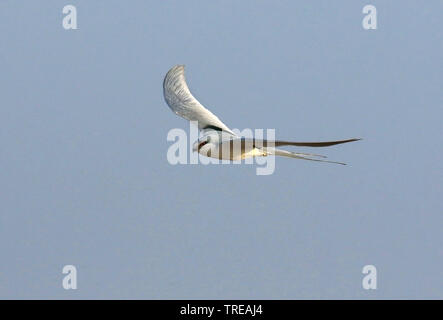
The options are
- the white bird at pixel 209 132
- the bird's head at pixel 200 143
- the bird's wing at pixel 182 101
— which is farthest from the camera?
the bird's wing at pixel 182 101

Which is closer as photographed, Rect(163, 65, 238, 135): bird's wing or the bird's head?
the bird's head

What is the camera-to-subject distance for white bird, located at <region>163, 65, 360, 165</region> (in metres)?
12.3

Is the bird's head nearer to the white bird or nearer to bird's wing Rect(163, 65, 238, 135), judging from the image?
the white bird

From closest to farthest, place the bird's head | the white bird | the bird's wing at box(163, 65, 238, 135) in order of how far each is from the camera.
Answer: the white bird, the bird's head, the bird's wing at box(163, 65, 238, 135)

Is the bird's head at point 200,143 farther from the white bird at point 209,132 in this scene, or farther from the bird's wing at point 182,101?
the bird's wing at point 182,101

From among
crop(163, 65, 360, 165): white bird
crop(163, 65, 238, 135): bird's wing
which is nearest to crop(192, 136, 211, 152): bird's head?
crop(163, 65, 360, 165): white bird

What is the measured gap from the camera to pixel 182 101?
15.2 meters

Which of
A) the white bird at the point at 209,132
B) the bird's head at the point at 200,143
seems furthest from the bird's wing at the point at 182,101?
the bird's head at the point at 200,143

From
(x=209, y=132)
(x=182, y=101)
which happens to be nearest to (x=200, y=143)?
(x=209, y=132)

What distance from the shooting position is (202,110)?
15.2 m

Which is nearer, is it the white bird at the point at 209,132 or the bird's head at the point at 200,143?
the white bird at the point at 209,132

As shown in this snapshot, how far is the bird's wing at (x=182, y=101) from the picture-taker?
1482 centimetres

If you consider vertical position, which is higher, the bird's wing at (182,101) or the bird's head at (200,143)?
the bird's wing at (182,101)

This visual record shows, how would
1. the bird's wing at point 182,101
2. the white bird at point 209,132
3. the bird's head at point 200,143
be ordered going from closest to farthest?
the white bird at point 209,132
the bird's head at point 200,143
the bird's wing at point 182,101
